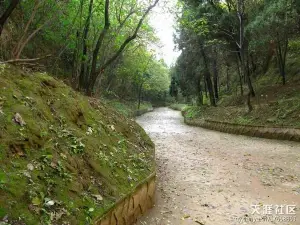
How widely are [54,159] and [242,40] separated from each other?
1533 centimetres

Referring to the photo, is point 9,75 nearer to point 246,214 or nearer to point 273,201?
point 246,214

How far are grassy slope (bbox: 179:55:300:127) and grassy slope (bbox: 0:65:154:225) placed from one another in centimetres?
966

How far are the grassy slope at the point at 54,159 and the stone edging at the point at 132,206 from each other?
0.37 feet

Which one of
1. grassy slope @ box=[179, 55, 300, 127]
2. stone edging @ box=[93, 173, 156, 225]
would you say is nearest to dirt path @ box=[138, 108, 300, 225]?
stone edging @ box=[93, 173, 156, 225]

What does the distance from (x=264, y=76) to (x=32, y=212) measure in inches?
917

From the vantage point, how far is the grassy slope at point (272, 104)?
14.0 m

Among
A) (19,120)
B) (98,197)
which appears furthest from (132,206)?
(19,120)

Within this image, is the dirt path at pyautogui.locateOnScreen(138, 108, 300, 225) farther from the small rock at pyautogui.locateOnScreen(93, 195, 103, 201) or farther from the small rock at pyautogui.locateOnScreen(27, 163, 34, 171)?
the small rock at pyautogui.locateOnScreen(27, 163, 34, 171)

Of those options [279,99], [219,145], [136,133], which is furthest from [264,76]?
[136,133]

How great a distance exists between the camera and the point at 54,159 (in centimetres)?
421

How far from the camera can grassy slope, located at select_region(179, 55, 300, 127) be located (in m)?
14.0

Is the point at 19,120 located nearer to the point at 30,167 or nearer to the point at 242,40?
the point at 30,167

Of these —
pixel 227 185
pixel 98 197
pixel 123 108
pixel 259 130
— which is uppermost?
pixel 123 108

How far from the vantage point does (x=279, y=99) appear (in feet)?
54.2
